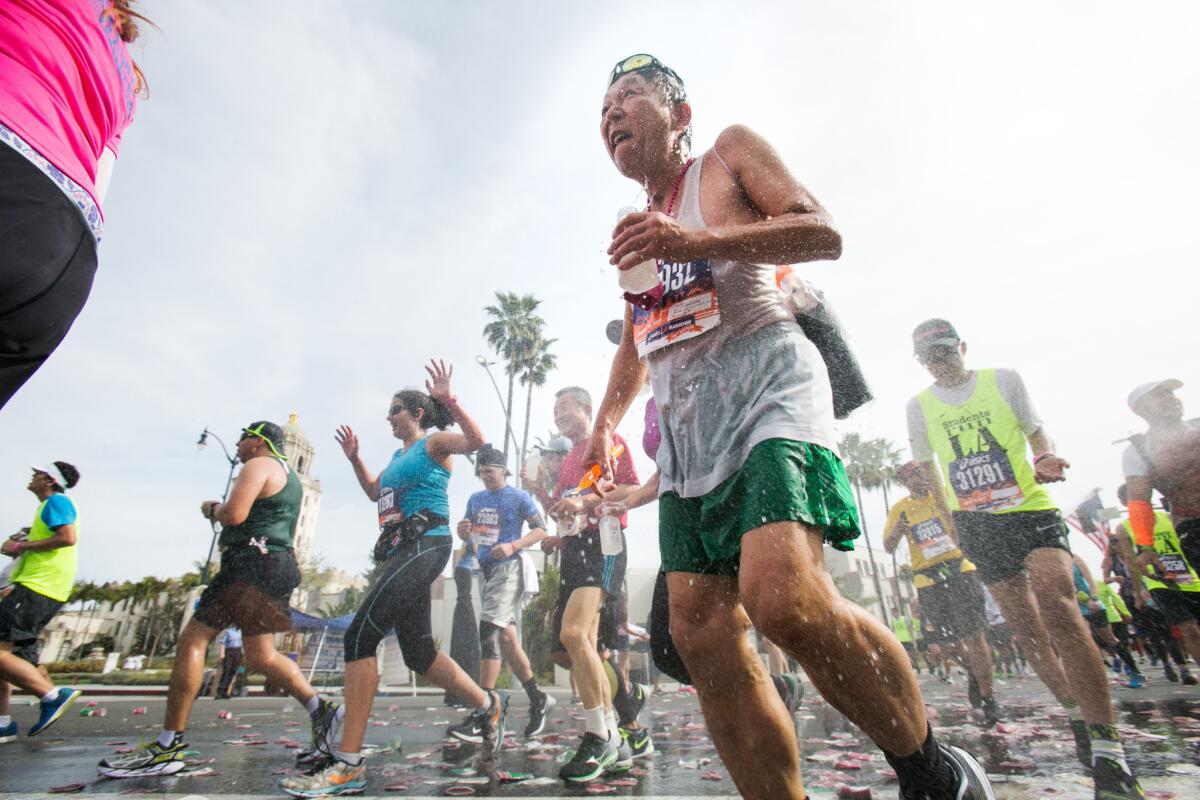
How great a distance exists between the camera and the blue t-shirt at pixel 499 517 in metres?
6.20

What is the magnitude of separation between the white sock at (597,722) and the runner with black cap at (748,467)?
2.13 meters

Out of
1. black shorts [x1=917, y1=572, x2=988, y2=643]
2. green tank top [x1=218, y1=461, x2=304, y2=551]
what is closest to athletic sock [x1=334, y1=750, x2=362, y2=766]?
green tank top [x1=218, y1=461, x2=304, y2=551]

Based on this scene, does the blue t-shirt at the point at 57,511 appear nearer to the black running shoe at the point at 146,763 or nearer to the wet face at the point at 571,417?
the black running shoe at the point at 146,763

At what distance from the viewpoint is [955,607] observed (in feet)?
20.7

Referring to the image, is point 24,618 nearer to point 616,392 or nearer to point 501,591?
point 501,591

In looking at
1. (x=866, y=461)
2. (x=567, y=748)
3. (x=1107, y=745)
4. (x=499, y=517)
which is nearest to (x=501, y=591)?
(x=499, y=517)

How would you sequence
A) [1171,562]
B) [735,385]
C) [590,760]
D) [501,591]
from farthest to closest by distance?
[501,591]
[1171,562]
[590,760]
[735,385]

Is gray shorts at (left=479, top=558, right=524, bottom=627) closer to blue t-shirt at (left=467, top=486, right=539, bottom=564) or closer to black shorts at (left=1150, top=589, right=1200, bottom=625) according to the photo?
blue t-shirt at (left=467, top=486, right=539, bottom=564)

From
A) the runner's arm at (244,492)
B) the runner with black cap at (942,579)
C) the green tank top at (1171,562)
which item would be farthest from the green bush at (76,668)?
the green tank top at (1171,562)

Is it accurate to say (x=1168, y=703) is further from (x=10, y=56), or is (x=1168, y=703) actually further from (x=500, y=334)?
(x=500, y=334)

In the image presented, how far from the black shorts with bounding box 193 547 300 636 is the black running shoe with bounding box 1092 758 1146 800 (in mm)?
4288

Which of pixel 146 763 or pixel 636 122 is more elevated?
pixel 636 122

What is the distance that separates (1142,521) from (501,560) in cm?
510

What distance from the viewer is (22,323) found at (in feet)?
3.84
